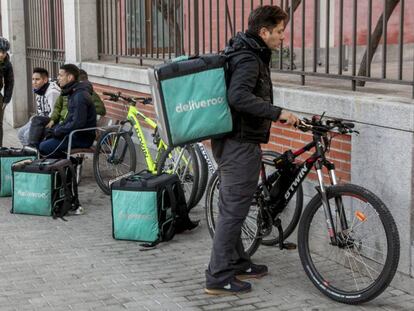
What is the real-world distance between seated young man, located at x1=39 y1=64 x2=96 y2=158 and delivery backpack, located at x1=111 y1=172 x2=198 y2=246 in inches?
84.7

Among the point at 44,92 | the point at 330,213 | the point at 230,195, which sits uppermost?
the point at 44,92

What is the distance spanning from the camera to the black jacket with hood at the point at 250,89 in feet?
17.0

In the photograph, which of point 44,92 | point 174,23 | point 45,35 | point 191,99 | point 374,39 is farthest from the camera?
point 45,35

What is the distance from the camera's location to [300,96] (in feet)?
20.6

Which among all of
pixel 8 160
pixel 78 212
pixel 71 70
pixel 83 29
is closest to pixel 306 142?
pixel 78 212

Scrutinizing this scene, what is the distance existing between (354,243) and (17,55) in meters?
10.4

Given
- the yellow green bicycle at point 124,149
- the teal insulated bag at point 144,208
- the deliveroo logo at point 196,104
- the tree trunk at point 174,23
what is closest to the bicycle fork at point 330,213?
the deliveroo logo at point 196,104

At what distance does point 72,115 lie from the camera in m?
8.91

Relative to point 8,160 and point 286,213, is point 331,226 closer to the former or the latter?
point 286,213

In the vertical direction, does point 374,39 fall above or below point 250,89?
above

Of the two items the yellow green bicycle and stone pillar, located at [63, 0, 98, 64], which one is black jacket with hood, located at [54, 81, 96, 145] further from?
stone pillar, located at [63, 0, 98, 64]

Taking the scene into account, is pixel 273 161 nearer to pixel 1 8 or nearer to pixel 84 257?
pixel 84 257

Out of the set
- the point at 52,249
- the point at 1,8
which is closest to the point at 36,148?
the point at 52,249

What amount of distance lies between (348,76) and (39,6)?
8.60m
